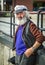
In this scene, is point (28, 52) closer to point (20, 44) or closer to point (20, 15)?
point (20, 44)

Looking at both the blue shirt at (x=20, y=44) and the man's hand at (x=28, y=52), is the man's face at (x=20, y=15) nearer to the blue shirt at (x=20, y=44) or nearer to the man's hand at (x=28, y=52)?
the blue shirt at (x=20, y=44)

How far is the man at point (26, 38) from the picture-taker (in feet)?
14.5

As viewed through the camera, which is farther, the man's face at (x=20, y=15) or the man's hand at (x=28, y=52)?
the man's face at (x=20, y=15)

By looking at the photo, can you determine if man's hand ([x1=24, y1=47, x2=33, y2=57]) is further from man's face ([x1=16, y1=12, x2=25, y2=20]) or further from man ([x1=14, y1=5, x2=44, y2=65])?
man's face ([x1=16, y1=12, x2=25, y2=20])

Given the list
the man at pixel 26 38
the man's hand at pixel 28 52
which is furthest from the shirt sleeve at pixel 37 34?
the man's hand at pixel 28 52

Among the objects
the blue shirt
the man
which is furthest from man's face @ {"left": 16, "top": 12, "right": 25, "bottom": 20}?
the blue shirt

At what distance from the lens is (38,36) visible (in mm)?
4352

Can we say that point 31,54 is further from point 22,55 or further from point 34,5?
point 34,5

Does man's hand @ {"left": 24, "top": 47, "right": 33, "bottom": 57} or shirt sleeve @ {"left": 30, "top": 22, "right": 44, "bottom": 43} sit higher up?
shirt sleeve @ {"left": 30, "top": 22, "right": 44, "bottom": 43}

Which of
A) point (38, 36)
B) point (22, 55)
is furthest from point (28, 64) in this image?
point (38, 36)

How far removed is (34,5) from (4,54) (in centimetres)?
4067

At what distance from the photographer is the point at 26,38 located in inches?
178

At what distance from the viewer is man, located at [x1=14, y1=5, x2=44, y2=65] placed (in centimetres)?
441

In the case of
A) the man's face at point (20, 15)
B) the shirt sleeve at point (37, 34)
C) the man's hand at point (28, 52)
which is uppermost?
the man's face at point (20, 15)
